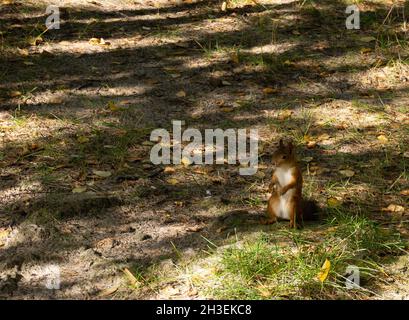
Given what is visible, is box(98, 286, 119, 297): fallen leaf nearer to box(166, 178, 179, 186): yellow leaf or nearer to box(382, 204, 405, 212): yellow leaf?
box(166, 178, 179, 186): yellow leaf

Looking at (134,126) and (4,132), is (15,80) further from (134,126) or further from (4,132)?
(134,126)

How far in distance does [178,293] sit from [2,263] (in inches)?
45.0

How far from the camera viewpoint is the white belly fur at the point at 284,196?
4.57 m

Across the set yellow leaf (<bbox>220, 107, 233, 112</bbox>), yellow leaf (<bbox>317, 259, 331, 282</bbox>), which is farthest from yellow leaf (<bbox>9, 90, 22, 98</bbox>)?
yellow leaf (<bbox>317, 259, 331, 282</bbox>)

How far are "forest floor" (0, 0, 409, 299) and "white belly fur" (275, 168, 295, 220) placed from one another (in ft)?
0.27

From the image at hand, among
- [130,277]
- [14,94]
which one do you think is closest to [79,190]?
[130,277]

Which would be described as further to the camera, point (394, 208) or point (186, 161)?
point (186, 161)

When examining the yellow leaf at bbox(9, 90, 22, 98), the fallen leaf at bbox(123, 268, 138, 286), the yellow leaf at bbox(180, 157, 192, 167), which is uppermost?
the yellow leaf at bbox(9, 90, 22, 98)

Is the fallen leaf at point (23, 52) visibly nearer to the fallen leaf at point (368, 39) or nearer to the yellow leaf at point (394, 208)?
the fallen leaf at point (368, 39)

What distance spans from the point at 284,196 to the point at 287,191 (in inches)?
1.6

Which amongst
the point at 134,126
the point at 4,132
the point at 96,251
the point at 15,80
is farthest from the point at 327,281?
the point at 15,80

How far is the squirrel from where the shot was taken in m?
4.56

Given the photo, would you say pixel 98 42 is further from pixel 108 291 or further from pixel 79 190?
pixel 108 291

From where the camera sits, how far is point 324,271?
4.04 meters
